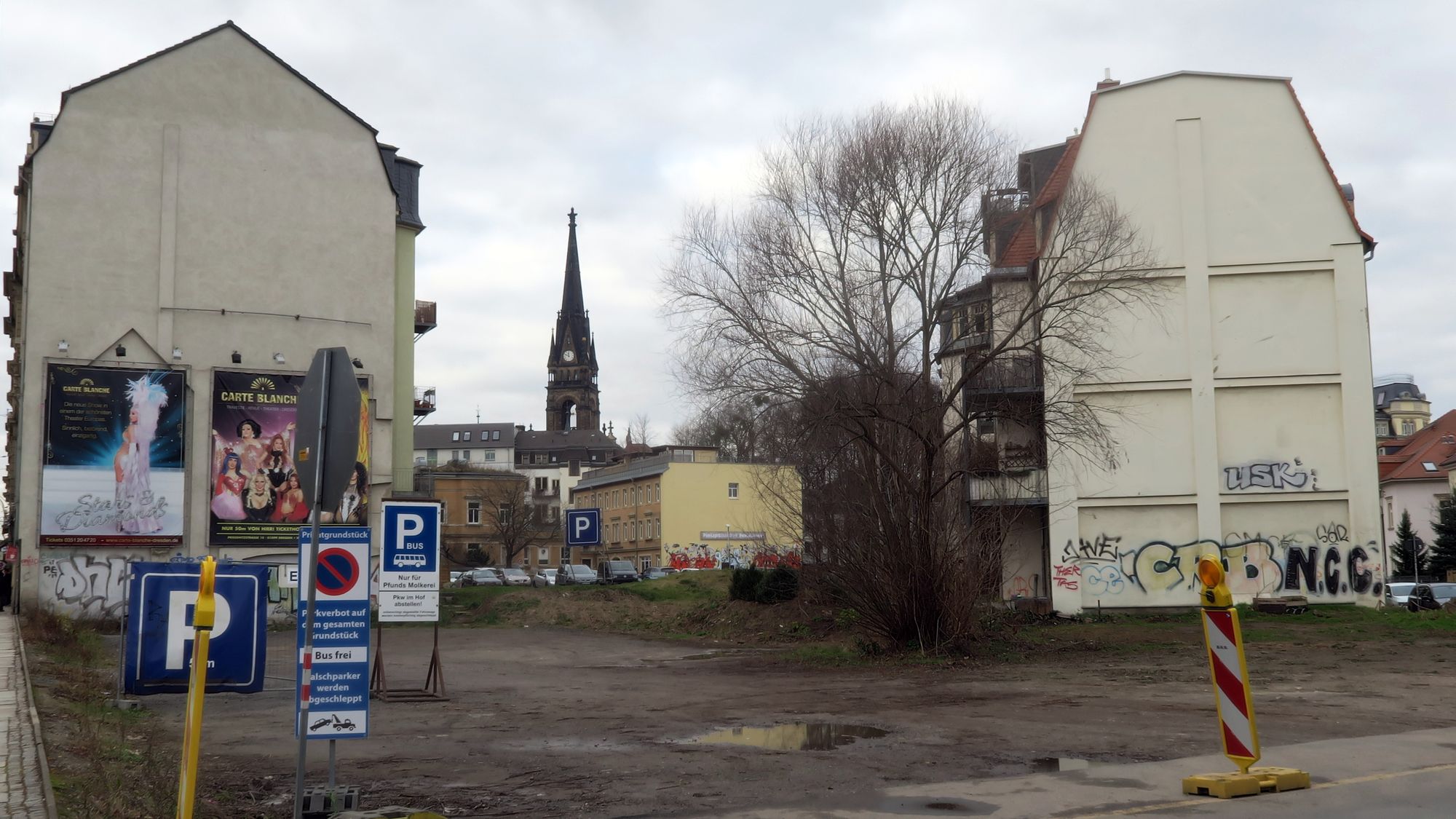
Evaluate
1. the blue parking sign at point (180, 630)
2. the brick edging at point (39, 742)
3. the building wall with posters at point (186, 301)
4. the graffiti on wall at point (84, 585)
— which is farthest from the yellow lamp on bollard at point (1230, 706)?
the building wall with posters at point (186, 301)

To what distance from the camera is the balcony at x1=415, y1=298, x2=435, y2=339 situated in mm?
48844

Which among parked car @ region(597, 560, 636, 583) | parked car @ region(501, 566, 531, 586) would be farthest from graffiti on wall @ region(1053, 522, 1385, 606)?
parked car @ region(501, 566, 531, 586)

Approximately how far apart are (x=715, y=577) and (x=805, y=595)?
1494 centimetres

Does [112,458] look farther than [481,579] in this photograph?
No

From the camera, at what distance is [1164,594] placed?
33.2 m

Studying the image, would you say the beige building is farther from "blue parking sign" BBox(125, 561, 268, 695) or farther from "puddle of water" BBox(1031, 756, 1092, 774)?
"puddle of water" BBox(1031, 756, 1092, 774)

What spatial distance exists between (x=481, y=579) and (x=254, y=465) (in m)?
25.0

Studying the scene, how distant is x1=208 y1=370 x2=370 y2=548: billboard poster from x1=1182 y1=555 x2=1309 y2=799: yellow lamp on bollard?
32.6 m

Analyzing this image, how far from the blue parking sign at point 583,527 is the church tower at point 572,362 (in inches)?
4006

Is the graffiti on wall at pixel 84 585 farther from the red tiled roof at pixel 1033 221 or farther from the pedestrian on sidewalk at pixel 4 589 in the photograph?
the red tiled roof at pixel 1033 221

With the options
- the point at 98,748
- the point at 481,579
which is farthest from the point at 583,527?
the point at 98,748

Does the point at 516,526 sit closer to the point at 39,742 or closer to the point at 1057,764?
the point at 39,742

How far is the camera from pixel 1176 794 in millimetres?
8312

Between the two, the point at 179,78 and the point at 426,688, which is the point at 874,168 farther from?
the point at 179,78
